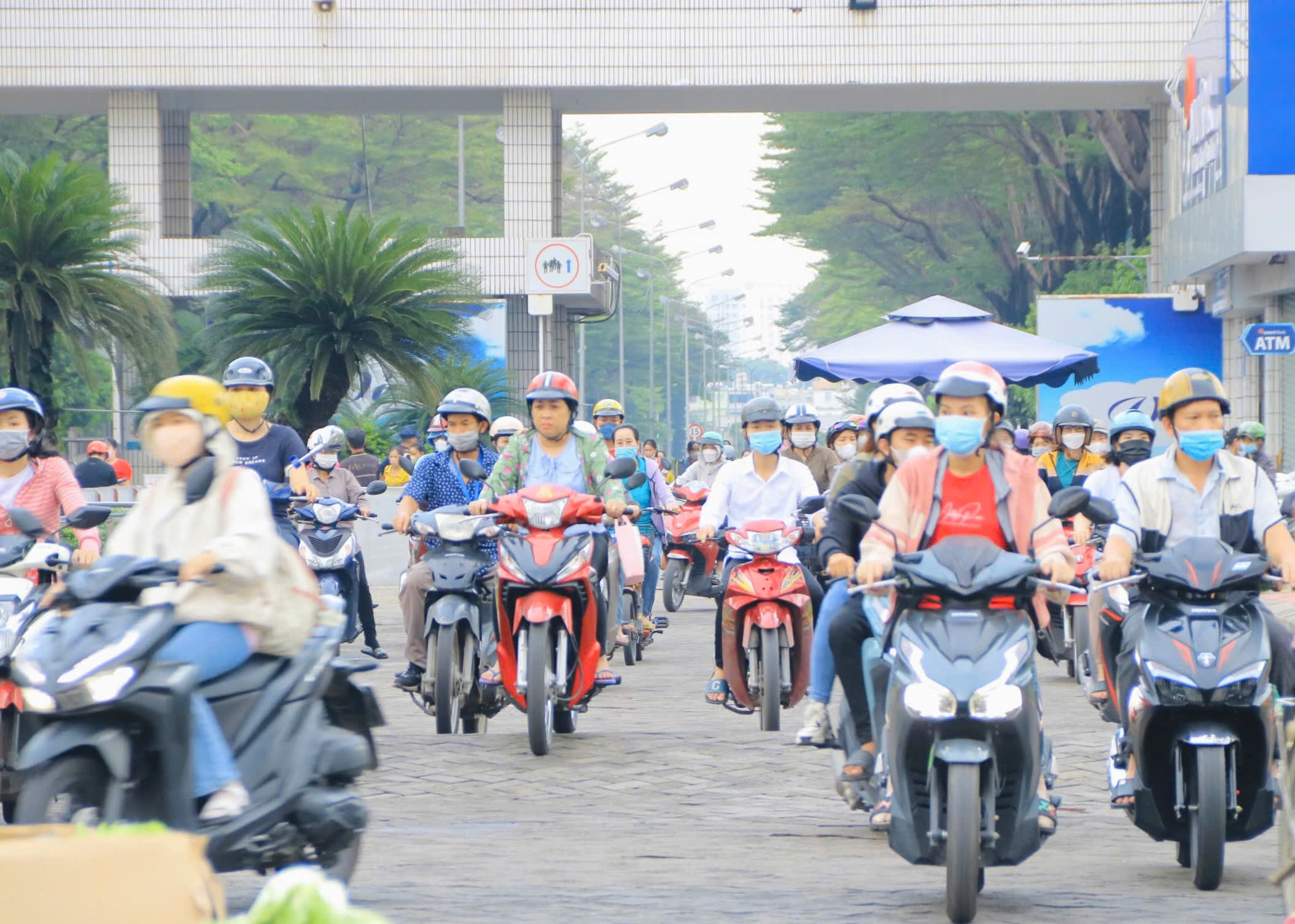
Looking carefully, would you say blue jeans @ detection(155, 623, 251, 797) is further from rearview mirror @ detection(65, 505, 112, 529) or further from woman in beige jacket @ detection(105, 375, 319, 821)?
rearview mirror @ detection(65, 505, 112, 529)

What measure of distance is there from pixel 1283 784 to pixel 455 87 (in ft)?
106

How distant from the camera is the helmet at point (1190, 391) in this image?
7145mm

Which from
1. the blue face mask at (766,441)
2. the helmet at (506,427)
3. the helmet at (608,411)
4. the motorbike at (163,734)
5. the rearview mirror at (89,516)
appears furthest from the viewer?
the helmet at (608,411)

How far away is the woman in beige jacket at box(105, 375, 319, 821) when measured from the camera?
18.6 feet

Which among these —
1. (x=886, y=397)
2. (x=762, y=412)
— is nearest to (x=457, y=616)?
(x=762, y=412)

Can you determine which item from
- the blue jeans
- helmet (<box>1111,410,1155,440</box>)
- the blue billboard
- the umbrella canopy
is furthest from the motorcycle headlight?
the blue billboard

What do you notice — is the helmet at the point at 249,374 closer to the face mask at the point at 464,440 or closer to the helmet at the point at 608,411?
the face mask at the point at 464,440

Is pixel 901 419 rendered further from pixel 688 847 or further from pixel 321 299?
pixel 321 299

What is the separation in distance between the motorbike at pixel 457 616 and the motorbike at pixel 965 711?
168 inches

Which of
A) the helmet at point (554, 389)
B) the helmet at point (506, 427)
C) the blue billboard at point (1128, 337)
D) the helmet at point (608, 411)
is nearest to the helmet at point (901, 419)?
the helmet at point (554, 389)

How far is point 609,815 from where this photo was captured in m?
8.34

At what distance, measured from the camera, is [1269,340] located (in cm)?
2020

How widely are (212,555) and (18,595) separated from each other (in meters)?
2.72

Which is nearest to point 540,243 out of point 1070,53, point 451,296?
point 451,296
